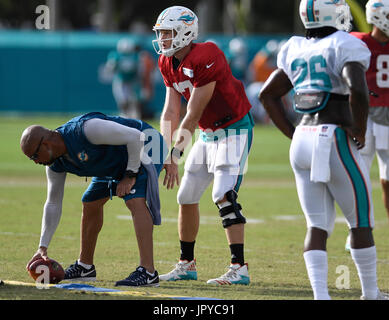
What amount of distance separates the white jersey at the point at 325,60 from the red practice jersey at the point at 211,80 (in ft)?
4.16

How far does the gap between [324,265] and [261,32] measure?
167 feet

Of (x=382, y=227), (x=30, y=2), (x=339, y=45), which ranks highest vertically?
(x=30, y=2)

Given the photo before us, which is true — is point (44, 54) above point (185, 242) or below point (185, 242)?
above

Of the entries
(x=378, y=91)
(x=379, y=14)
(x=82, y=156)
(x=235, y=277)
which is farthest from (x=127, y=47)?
(x=82, y=156)

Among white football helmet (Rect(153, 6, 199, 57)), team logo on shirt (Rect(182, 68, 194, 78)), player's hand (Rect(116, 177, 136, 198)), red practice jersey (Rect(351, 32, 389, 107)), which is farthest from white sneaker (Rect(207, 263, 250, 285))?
red practice jersey (Rect(351, 32, 389, 107))

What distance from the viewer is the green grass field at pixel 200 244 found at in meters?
6.17

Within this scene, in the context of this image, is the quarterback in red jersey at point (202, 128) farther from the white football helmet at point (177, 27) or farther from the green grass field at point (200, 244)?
the green grass field at point (200, 244)

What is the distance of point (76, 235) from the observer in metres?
8.69

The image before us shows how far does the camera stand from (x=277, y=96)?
569 cm

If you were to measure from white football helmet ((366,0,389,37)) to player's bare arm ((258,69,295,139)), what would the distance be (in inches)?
95.5

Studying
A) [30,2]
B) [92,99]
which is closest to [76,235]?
[92,99]

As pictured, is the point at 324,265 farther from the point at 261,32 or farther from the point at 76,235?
the point at 261,32

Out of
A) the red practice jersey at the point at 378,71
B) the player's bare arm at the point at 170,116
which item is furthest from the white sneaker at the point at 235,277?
the red practice jersey at the point at 378,71

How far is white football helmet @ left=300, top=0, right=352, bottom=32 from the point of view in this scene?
17.4ft
